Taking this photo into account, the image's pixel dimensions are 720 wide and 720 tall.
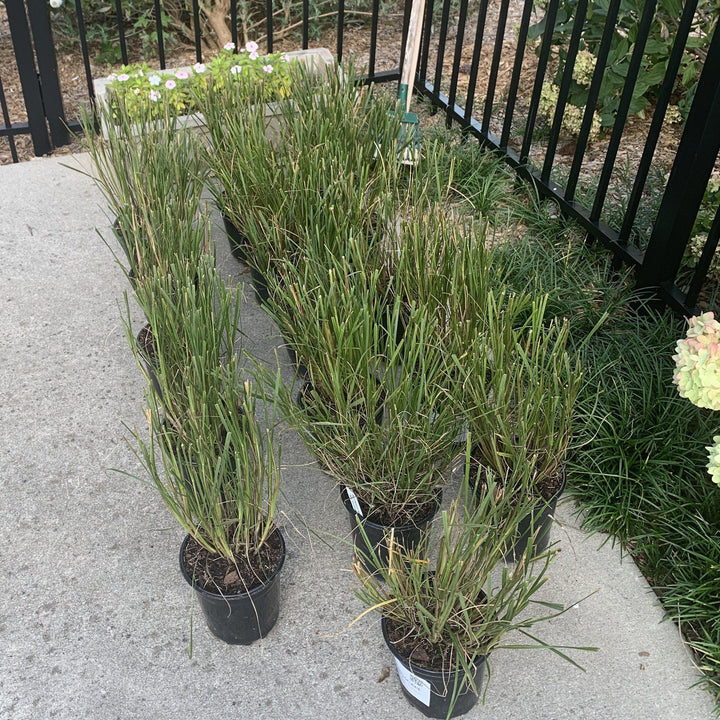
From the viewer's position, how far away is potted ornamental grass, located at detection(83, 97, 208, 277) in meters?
2.51

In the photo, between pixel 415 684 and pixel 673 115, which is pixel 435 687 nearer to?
pixel 415 684

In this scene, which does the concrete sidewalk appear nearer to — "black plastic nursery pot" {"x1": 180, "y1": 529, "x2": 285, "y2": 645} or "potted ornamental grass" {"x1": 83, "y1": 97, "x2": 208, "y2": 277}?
"black plastic nursery pot" {"x1": 180, "y1": 529, "x2": 285, "y2": 645}

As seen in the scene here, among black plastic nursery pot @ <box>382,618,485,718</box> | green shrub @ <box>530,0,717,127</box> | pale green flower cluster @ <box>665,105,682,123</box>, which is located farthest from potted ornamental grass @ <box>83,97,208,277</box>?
pale green flower cluster @ <box>665,105,682,123</box>

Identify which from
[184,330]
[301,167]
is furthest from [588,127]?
[184,330]

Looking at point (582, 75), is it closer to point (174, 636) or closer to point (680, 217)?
point (680, 217)

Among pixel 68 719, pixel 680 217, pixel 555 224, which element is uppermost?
pixel 680 217

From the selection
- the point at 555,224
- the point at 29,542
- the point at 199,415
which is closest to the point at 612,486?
the point at 199,415

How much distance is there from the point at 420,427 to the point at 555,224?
1.64 meters

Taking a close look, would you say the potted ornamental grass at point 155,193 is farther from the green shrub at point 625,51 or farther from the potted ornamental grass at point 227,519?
the green shrub at point 625,51

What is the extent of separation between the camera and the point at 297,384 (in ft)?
8.70

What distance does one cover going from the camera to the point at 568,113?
3.91 meters

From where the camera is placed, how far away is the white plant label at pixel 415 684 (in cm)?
167

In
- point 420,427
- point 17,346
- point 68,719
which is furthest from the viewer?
point 17,346

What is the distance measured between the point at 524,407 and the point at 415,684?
2.25 ft
